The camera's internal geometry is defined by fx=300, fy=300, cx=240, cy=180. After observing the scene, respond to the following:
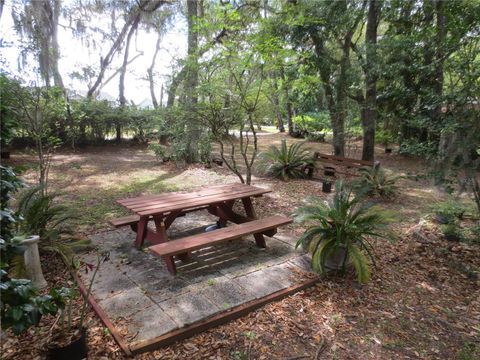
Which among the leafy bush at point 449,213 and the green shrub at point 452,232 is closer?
the green shrub at point 452,232

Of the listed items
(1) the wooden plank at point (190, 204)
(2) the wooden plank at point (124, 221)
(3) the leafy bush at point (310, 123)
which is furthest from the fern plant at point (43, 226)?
(3) the leafy bush at point (310, 123)

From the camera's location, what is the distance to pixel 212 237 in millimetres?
3029

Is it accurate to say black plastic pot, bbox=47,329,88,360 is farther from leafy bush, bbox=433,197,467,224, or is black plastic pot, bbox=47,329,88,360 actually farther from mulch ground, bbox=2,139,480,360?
leafy bush, bbox=433,197,467,224

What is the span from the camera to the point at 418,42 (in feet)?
18.2

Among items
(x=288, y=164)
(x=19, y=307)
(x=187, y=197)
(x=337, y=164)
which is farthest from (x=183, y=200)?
(x=337, y=164)

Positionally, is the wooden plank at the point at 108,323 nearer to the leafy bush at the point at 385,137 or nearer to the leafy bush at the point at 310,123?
the leafy bush at the point at 385,137

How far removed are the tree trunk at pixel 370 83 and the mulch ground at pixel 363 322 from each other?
4145mm

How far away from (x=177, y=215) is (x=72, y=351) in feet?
6.54

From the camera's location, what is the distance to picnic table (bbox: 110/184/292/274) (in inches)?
114

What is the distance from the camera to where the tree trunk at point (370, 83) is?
22.1ft

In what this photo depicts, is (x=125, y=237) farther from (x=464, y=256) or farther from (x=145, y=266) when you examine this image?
(x=464, y=256)

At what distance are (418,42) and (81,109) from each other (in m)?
10.7

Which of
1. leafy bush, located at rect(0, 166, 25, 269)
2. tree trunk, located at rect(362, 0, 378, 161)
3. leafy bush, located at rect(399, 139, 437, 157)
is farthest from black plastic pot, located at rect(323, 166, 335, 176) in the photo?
leafy bush, located at rect(0, 166, 25, 269)

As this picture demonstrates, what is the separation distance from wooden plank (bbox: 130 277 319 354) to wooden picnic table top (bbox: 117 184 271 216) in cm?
127
